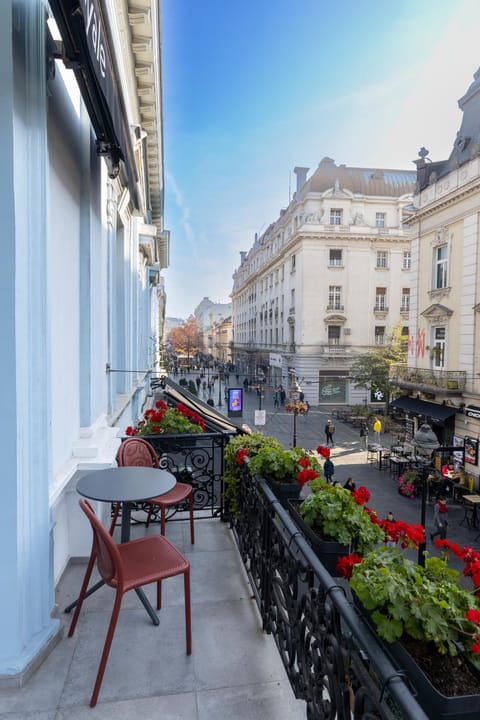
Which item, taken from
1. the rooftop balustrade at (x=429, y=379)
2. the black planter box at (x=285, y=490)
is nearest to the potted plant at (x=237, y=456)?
the black planter box at (x=285, y=490)

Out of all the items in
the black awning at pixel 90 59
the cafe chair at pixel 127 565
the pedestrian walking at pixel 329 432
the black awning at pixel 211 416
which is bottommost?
the pedestrian walking at pixel 329 432

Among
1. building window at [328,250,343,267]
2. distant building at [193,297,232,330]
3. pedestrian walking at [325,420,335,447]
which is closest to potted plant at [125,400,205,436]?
pedestrian walking at [325,420,335,447]

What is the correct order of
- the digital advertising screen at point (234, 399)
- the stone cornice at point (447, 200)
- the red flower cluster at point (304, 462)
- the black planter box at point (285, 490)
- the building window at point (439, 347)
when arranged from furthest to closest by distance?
1. the digital advertising screen at point (234, 399)
2. the building window at point (439, 347)
3. the stone cornice at point (447, 200)
4. the red flower cluster at point (304, 462)
5. the black planter box at point (285, 490)

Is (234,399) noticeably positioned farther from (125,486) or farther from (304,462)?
(125,486)

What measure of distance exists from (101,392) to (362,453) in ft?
66.7

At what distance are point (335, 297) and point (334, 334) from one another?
3513 millimetres

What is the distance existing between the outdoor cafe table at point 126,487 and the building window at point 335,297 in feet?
121

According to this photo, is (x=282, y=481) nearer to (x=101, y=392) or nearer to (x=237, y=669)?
(x=237, y=669)

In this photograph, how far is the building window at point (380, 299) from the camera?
1547 inches

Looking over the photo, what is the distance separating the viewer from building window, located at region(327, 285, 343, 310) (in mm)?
38719

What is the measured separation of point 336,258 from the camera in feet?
127

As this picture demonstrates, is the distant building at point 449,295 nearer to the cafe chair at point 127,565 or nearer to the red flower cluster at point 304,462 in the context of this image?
the red flower cluster at point 304,462

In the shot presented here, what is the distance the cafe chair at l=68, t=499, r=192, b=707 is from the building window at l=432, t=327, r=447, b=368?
67.8ft

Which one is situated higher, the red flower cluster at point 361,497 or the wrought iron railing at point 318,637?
the red flower cluster at point 361,497
